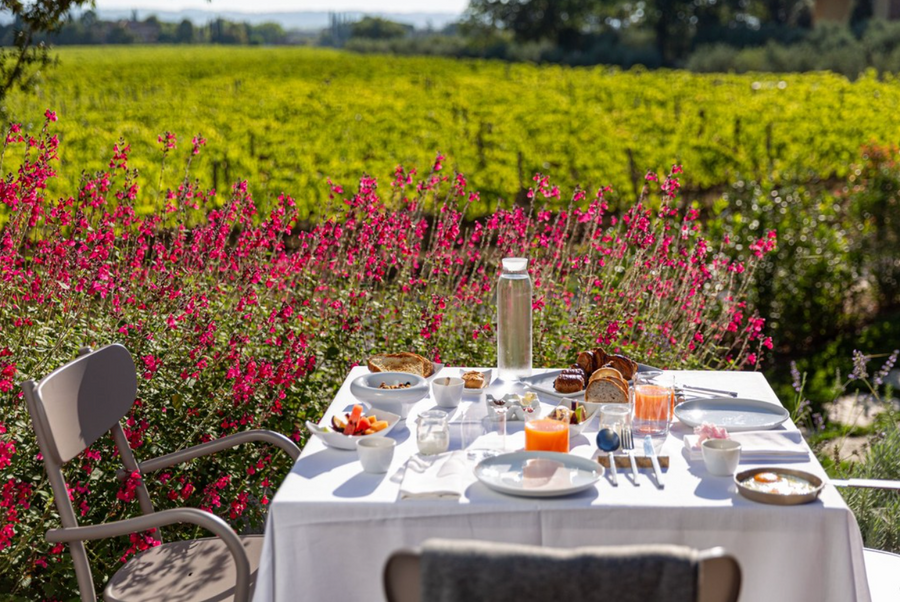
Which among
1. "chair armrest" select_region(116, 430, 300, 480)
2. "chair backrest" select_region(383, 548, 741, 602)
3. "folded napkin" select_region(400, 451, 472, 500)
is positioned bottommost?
"chair armrest" select_region(116, 430, 300, 480)

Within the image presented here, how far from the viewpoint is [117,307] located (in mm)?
3156

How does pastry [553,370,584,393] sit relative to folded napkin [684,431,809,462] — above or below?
above

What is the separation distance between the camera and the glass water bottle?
8.66 ft

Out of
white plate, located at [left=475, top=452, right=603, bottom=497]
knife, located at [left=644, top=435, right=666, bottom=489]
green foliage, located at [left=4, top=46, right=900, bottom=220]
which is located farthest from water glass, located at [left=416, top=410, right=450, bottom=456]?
green foliage, located at [left=4, top=46, right=900, bottom=220]

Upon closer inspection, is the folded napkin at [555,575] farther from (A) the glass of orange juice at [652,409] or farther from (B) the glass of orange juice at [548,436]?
(A) the glass of orange juice at [652,409]

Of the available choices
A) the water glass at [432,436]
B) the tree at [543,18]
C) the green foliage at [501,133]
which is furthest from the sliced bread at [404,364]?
the tree at [543,18]

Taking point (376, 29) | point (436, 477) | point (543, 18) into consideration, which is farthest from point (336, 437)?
point (376, 29)

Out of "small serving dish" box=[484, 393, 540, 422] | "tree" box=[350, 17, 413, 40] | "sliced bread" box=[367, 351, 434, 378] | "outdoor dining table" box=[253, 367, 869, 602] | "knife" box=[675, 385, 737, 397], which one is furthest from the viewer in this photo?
"tree" box=[350, 17, 413, 40]

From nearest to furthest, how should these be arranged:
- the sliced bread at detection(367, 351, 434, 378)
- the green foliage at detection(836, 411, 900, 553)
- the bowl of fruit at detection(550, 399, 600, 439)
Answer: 1. the bowl of fruit at detection(550, 399, 600, 439)
2. the sliced bread at detection(367, 351, 434, 378)
3. the green foliage at detection(836, 411, 900, 553)

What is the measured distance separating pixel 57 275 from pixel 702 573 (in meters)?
2.44

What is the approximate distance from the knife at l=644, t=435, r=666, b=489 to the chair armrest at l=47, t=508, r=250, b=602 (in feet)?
2.79

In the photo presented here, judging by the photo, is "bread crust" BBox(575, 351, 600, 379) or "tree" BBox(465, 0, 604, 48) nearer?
"bread crust" BBox(575, 351, 600, 379)

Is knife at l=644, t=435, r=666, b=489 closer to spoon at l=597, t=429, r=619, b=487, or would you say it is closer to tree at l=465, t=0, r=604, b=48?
spoon at l=597, t=429, r=619, b=487

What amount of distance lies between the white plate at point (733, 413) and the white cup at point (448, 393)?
54 centimetres
